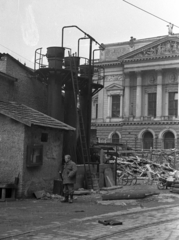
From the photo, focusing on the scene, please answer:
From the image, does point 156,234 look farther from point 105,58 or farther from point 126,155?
point 105,58

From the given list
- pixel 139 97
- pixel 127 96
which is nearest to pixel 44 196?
pixel 139 97

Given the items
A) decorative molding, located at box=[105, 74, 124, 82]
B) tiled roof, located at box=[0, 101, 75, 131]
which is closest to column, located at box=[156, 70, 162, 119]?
decorative molding, located at box=[105, 74, 124, 82]

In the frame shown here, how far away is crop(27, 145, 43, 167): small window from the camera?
1678 centimetres

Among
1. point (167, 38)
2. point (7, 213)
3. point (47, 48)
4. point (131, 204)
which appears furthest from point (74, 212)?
point (167, 38)

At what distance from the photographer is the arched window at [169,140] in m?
60.1

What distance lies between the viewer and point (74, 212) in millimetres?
12836

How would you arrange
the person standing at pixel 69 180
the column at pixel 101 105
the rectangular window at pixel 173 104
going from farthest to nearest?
the column at pixel 101 105 → the rectangular window at pixel 173 104 → the person standing at pixel 69 180

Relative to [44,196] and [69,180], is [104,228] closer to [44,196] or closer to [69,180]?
[69,180]

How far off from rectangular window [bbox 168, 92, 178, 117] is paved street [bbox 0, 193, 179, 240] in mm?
50357

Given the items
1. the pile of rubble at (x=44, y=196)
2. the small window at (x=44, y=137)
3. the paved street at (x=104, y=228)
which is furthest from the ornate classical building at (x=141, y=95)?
the paved street at (x=104, y=228)

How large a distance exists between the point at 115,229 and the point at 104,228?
29 cm

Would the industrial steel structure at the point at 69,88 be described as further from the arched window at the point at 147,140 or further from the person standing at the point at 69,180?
the arched window at the point at 147,140

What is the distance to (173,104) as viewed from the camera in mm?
62531

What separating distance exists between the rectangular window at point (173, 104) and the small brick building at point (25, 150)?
45.7 meters
